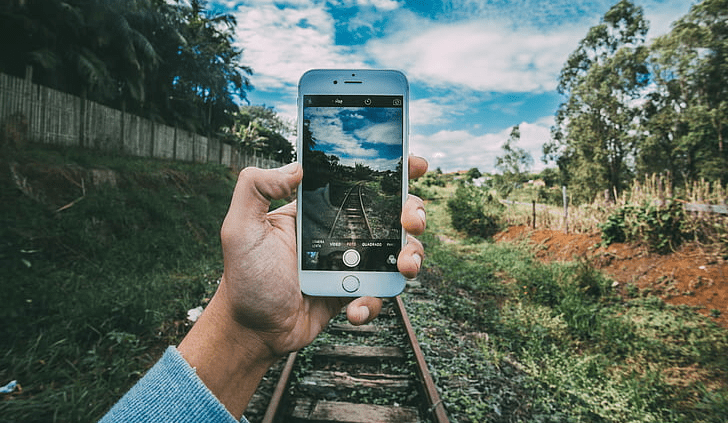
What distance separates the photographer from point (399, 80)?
188cm

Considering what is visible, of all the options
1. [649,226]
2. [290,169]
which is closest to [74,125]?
[290,169]

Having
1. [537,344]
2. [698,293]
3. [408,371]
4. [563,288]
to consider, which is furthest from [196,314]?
[698,293]

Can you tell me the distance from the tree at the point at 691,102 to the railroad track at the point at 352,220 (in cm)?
2642

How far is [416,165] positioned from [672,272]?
22.1 ft

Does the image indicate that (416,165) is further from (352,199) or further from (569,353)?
(569,353)

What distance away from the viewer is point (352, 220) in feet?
5.89

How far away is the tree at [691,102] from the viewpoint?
19594mm

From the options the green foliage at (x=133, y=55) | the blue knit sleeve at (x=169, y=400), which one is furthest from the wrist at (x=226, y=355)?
the green foliage at (x=133, y=55)

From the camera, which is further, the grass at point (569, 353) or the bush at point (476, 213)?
the bush at point (476, 213)

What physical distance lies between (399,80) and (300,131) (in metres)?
0.63

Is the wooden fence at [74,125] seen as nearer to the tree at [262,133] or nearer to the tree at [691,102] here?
the tree at [262,133]

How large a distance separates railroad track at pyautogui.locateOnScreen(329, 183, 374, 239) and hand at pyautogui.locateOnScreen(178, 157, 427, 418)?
22cm

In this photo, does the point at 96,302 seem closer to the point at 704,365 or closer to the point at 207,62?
the point at 704,365

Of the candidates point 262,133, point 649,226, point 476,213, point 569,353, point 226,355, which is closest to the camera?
point 226,355
